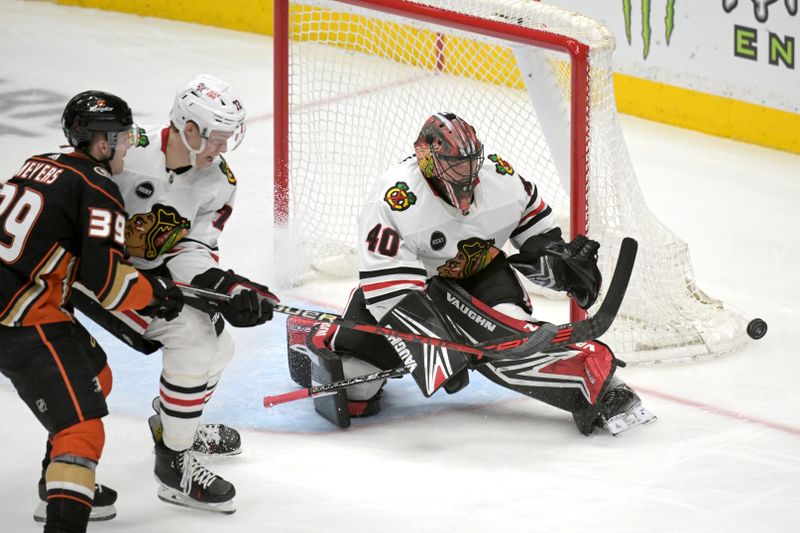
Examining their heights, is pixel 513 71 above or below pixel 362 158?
above

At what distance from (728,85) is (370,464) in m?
3.47

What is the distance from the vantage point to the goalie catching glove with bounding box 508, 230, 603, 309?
409cm

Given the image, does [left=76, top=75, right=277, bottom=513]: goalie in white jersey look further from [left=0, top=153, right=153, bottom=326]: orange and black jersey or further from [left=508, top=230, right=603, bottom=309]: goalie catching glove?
[left=508, top=230, right=603, bottom=309]: goalie catching glove

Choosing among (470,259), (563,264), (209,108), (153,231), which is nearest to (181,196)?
(153,231)

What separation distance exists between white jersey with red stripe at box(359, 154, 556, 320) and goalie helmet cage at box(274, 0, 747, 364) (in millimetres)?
289

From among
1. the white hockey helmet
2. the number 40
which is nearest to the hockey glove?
the white hockey helmet

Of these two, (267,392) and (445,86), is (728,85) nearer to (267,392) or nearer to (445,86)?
(445,86)

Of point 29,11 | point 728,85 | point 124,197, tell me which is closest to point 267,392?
point 124,197

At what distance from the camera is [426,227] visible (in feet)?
13.2

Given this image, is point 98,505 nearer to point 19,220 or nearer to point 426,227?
point 19,220

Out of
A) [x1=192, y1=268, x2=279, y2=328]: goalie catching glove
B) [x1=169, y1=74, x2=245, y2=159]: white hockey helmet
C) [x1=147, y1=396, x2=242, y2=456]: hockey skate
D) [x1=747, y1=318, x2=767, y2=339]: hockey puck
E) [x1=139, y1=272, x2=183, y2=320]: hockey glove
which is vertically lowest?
[x1=747, y1=318, x2=767, y2=339]: hockey puck

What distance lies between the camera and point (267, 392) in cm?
438

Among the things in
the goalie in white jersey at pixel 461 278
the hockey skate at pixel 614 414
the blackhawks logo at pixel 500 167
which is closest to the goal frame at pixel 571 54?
the goalie in white jersey at pixel 461 278

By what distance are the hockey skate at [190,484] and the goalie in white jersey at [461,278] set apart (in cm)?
62
